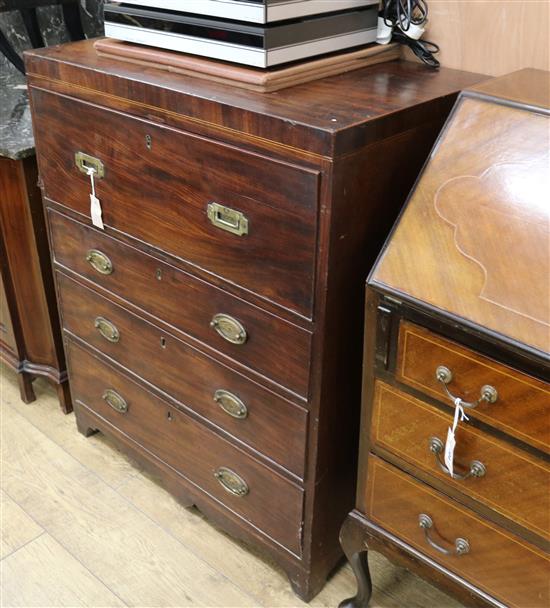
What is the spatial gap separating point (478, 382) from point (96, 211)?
2.86 ft

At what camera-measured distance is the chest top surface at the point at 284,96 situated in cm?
103

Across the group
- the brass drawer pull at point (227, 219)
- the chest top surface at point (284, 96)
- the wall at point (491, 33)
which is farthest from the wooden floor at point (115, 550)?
the wall at point (491, 33)

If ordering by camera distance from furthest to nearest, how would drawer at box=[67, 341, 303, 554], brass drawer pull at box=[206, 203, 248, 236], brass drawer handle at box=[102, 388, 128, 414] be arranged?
brass drawer handle at box=[102, 388, 128, 414] < drawer at box=[67, 341, 303, 554] < brass drawer pull at box=[206, 203, 248, 236]

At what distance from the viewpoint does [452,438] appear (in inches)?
39.6

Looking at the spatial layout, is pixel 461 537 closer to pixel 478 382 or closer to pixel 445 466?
pixel 445 466

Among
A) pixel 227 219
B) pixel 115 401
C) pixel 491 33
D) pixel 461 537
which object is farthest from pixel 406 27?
pixel 115 401

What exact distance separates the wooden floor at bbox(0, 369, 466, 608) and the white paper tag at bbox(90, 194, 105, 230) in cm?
69

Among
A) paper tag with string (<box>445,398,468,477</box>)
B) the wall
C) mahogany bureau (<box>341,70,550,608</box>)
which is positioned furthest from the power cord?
paper tag with string (<box>445,398,468,477</box>)

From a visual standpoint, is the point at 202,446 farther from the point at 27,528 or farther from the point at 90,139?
the point at 90,139

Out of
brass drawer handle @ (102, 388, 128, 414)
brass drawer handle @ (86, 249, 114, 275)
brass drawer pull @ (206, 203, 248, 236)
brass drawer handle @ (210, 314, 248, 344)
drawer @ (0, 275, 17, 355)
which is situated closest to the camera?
brass drawer pull @ (206, 203, 248, 236)

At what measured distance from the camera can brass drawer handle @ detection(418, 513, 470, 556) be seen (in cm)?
110

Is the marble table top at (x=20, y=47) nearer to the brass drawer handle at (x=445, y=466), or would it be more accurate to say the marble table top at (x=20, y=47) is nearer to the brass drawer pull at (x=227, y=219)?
the brass drawer pull at (x=227, y=219)

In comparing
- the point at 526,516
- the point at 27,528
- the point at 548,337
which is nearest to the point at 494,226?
the point at 548,337

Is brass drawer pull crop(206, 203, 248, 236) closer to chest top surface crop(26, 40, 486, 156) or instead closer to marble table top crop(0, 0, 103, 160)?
chest top surface crop(26, 40, 486, 156)
